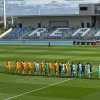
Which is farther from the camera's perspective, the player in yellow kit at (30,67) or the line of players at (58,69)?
the player in yellow kit at (30,67)

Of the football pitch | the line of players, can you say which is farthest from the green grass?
the line of players

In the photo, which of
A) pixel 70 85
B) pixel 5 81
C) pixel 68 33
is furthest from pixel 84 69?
pixel 68 33

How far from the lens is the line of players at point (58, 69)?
33.3 meters

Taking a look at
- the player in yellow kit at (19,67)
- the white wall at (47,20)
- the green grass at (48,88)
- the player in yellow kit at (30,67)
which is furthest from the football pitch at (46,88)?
the white wall at (47,20)

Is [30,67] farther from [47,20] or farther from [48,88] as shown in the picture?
[47,20]

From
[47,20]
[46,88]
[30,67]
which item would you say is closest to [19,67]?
[30,67]

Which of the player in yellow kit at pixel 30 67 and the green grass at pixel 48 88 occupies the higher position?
the player in yellow kit at pixel 30 67

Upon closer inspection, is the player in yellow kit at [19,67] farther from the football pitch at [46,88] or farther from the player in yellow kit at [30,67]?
the football pitch at [46,88]

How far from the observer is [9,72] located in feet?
122

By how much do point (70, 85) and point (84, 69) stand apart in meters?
3.25

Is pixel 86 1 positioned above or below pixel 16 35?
above

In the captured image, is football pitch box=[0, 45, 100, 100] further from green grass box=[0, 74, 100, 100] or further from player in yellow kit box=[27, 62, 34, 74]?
player in yellow kit box=[27, 62, 34, 74]

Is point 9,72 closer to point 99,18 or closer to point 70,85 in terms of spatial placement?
point 70,85

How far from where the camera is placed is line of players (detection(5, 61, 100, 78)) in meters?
33.3
